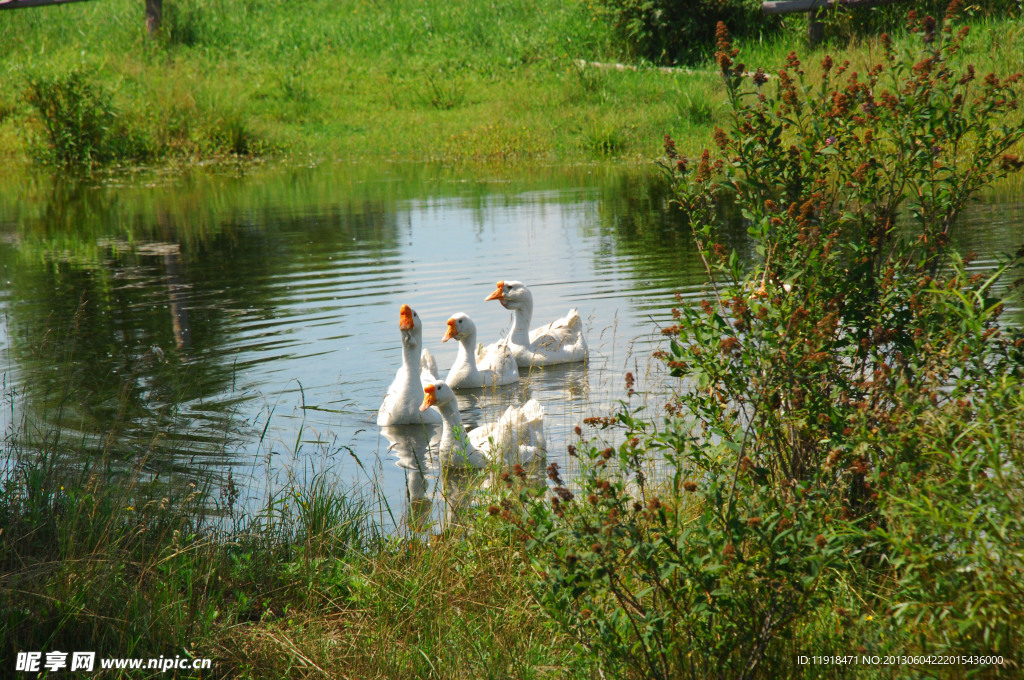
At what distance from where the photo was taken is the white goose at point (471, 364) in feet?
26.4

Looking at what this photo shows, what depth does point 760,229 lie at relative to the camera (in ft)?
11.2

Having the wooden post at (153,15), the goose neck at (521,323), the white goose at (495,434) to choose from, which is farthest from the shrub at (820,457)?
the wooden post at (153,15)

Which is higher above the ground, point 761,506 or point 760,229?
point 760,229

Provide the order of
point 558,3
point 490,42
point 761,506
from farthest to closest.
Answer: point 558,3 < point 490,42 < point 761,506

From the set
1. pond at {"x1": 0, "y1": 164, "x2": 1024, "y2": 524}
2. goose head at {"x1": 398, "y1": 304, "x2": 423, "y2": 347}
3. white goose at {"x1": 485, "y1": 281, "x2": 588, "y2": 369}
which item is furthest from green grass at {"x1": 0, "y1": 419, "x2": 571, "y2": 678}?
white goose at {"x1": 485, "y1": 281, "x2": 588, "y2": 369}

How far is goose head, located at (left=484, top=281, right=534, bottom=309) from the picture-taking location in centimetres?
880

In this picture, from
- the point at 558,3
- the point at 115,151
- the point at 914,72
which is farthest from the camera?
the point at 558,3

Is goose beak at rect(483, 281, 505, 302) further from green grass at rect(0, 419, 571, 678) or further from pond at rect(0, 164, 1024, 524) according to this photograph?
green grass at rect(0, 419, 571, 678)

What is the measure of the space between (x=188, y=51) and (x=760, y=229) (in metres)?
31.2

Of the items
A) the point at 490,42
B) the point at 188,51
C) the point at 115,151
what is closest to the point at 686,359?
the point at 115,151

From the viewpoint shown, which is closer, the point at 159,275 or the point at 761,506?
the point at 761,506

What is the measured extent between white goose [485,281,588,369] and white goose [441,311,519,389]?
0.50 meters

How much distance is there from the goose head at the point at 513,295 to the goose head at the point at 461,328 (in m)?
0.74

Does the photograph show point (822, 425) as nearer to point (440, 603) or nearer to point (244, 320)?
point (440, 603)
